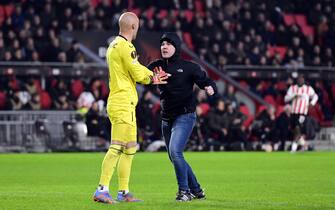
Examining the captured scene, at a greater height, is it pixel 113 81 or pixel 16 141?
pixel 113 81

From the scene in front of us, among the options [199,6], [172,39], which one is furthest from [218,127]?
[172,39]

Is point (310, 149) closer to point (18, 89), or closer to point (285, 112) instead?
point (285, 112)

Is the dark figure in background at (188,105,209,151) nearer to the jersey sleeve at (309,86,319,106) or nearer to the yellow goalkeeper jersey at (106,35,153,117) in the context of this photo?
the jersey sleeve at (309,86,319,106)

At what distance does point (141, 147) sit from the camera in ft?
97.6

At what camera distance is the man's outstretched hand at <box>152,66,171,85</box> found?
1238 centimetres

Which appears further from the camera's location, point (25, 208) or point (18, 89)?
point (18, 89)

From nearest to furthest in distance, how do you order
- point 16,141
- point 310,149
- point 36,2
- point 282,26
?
1. point 16,141
2. point 310,149
3. point 36,2
4. point 282,26

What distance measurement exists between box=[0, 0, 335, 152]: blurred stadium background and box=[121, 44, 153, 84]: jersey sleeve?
15.5 meters

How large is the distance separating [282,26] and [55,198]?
2585 cm

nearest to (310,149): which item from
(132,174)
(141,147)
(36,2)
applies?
(141,147)

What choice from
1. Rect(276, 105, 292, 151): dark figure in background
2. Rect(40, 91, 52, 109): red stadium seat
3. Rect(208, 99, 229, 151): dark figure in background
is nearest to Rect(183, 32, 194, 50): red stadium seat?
Rect(208, 99, 229, 151): dark figure in background

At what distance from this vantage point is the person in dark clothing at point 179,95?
499 inches

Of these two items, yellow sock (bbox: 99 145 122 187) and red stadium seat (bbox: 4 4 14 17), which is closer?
yellow sock (bbox: 99 145 122 187)

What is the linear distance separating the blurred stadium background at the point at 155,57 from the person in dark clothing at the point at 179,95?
14.8m
